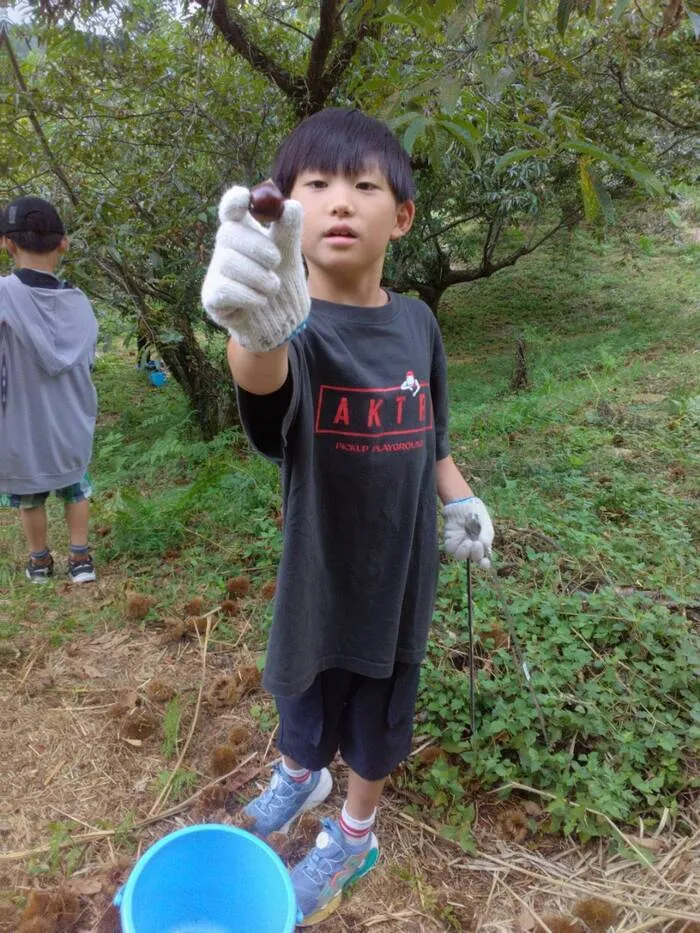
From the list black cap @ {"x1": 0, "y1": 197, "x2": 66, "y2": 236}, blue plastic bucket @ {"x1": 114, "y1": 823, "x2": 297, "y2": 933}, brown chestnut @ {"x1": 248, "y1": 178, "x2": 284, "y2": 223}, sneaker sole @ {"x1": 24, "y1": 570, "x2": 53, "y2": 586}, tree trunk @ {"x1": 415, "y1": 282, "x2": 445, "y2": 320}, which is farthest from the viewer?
tree trunk @ {"x1": 415, "y1": 282, "x2": 445, "y2": 320}

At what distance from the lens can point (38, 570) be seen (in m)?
3.21

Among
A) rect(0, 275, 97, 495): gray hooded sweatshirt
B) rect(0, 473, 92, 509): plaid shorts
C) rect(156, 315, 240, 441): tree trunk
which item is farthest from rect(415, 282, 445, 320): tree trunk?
rect(0, 473, 92, 509): plaid shorts

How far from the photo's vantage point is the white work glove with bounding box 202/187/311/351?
93 centimetres

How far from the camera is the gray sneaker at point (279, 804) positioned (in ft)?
6.31

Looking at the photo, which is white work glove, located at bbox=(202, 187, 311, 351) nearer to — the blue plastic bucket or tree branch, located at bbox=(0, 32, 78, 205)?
the blue plastic bucket

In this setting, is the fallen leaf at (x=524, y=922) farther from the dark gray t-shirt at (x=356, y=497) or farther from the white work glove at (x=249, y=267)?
the white work glove at (x=249, y=267)

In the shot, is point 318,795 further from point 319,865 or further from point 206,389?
point 206,389

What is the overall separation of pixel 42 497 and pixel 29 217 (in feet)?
4.14

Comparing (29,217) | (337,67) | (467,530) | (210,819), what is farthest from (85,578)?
(337,67)

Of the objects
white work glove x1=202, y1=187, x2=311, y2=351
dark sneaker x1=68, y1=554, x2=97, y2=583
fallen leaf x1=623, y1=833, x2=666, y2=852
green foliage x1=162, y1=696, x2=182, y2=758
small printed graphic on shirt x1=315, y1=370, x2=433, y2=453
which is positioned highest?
white work glove x1=202, y1=187, x2=311, y2=351

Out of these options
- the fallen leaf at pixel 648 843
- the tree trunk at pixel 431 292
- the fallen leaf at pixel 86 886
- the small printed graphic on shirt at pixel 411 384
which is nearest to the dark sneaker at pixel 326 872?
the fallen leaf at pixel 86 886

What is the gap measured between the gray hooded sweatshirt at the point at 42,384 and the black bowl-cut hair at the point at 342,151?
1870mm

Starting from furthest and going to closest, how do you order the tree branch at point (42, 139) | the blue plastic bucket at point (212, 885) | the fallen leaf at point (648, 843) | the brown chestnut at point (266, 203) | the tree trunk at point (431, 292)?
the tree trunk at point (431, 292) → the tree branch at point (42, 139) → the fallen leaf at point (648, 843) → the blue plastic bucket at point (212, 885) → the brown chestnut at point (266, 203)

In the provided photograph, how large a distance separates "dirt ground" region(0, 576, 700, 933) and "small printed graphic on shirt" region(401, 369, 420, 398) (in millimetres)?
1292
